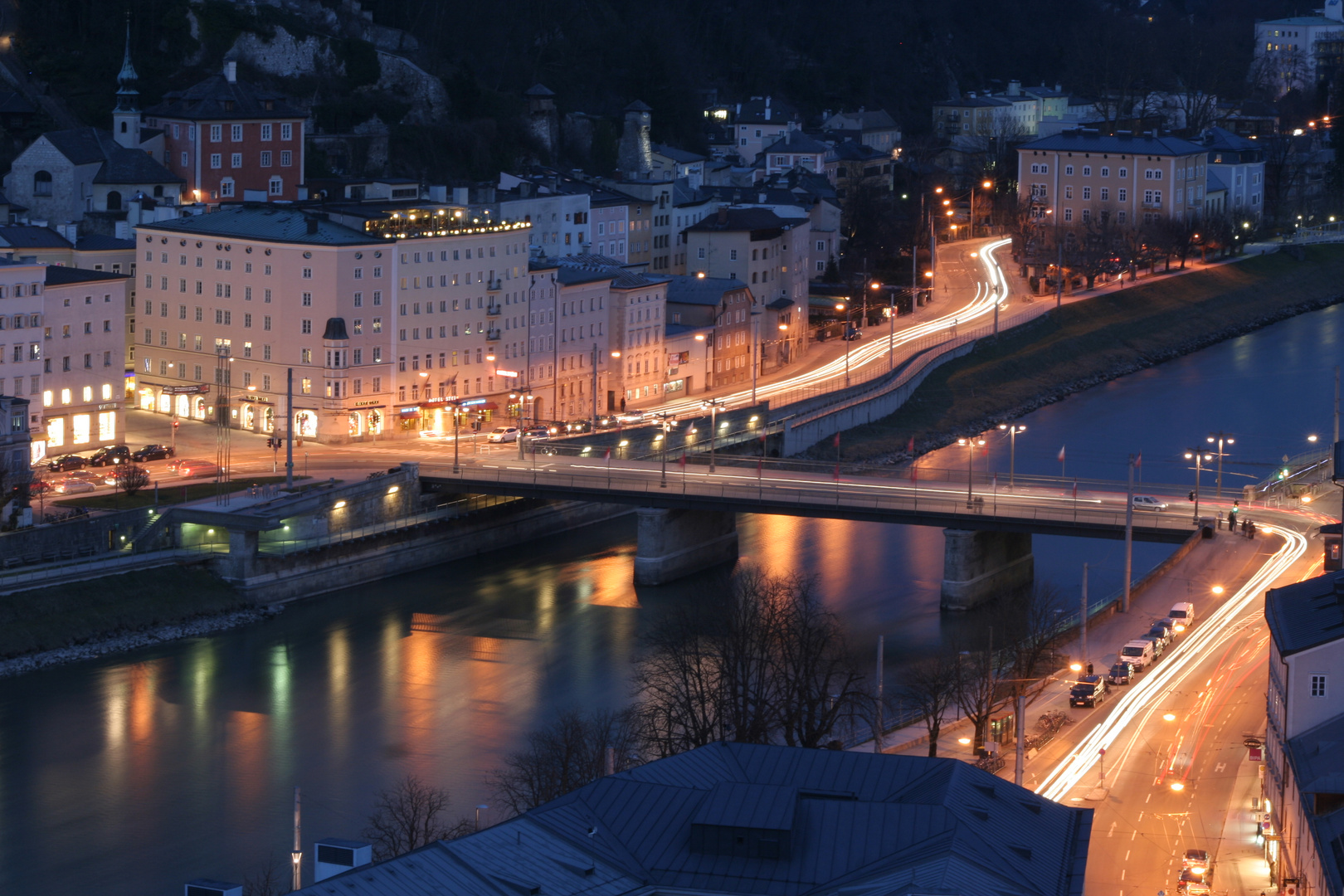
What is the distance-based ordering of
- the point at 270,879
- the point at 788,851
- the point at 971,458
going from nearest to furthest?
the point at 788,851 < the point at 270,879 < the point at 971,458

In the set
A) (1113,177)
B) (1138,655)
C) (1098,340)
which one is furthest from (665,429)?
(1113,177)

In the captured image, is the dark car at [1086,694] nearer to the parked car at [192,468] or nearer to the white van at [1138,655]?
the white van at [1138,655]

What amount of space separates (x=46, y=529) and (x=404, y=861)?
23.7 m

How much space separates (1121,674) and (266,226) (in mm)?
28107

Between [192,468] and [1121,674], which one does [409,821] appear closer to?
[1121,674]

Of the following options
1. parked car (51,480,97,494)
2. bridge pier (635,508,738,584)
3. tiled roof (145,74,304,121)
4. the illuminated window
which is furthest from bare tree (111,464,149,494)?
tiled roof (145,74,304,121)

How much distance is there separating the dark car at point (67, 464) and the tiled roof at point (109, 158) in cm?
1537

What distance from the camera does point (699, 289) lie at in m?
67.4

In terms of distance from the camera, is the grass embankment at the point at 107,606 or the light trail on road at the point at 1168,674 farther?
the grass embankment at the point at 107,606

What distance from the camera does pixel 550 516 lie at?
52.7 meters

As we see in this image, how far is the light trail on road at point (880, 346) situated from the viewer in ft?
208

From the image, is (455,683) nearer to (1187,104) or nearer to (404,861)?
(404,861)

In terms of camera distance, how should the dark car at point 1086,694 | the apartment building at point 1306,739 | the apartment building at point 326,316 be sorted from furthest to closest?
the apartment building at point 326,316 < the dark car at point 1086,694 < the apartment building at point 1306,739

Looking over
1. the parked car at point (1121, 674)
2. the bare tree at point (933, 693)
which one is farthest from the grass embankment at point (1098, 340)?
the parked car at point (1121, 674)
